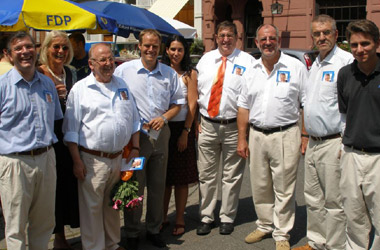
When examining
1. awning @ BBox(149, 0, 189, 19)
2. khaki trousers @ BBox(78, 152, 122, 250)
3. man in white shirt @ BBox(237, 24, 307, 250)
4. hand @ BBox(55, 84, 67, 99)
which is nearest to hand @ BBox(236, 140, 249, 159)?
man in white shirt @ BBox(237, 24, 307, 250)

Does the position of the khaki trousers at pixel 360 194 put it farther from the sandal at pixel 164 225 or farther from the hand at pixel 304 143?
the sandal at pixel 164 225

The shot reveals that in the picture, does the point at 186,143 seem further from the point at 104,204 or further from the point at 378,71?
the point at 378,71

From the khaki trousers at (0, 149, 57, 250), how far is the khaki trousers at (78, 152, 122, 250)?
0.32 meters

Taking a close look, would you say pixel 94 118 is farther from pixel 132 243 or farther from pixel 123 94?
pixel 132 243

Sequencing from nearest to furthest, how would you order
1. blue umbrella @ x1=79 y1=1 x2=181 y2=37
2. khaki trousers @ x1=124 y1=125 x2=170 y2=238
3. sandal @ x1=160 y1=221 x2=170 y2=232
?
khaki trousers @ x1=124 y1=125 x2=170 y2=238 < sandal @ x1=160 y1=221 x2=170 y2=232 < blue umbrella @ x1=79 y1=1 x2=181 y2=37

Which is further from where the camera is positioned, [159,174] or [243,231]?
[243,231]

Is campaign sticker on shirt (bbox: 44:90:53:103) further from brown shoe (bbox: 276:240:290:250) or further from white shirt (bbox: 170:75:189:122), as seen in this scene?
brown shoe (bbox: 276:240:290:250)

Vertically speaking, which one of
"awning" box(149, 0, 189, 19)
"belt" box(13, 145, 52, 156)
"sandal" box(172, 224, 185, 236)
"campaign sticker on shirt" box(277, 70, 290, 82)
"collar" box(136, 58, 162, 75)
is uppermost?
"awning" box(149, 0, 189, 19)

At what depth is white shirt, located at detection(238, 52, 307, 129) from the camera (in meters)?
4.27

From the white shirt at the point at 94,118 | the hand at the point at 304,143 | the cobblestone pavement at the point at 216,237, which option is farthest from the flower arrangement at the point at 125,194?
the hand at the point at 304,143

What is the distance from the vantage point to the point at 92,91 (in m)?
3.82

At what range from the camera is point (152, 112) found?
171 inches

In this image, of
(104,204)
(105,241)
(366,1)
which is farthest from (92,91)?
(366,1)

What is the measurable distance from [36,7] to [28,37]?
3.56 meters
